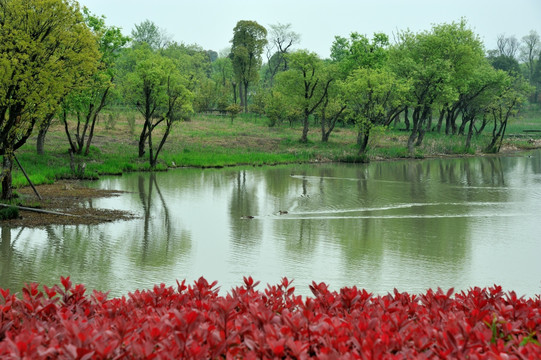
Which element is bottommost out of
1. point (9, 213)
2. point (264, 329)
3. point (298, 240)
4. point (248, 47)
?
point (298, 240)

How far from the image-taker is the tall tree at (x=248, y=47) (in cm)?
7228

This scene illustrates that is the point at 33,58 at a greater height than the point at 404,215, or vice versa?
the point at 33,58

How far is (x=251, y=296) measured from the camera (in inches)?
206

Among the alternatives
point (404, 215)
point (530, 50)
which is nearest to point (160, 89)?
point (404, 215)

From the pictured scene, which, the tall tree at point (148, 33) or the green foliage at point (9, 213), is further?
the tall tree at point (148, 33)

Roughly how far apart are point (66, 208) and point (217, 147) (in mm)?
25979

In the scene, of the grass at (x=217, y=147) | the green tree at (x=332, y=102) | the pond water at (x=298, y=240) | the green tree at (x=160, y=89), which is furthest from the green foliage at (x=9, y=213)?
the green tree at (x=332, y=102)

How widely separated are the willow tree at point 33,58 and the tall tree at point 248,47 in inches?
2161

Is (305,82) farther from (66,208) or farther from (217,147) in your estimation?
(66,208)

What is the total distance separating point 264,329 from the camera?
425cm

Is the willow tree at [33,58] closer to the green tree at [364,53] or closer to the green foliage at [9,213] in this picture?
the green foliage at [9,213]

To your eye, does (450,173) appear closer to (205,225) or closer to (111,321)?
(205,225)

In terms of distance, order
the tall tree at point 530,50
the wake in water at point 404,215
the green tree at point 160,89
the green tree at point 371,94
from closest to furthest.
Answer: the wake in water at point 404,215
the green tree at point 160,89
the green tree at point 371,94
the tall tree at point 530,50

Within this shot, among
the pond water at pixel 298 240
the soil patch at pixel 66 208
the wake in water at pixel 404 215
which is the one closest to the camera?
the pond water at pixel 298 240
